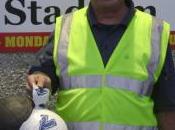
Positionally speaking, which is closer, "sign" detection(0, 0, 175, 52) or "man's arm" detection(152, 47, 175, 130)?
"man's arm" detection(152, 47, 175, 130)

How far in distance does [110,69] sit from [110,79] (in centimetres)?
3

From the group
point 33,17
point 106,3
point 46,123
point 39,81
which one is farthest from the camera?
point 33,17

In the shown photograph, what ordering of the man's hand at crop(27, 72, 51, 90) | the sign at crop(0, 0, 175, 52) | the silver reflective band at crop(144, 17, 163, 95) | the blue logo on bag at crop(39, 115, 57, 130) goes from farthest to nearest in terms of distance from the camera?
the sign at crop(0, 0, 175, 52), the silver reflective band at crop(144, 17, 163, 95), the man's hand at crop(27, 72, 51, 90), the blue logo on bag at crop(39, 115, 57, 130)

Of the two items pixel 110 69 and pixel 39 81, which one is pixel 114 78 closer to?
pixel 110 69

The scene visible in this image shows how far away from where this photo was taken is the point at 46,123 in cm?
209

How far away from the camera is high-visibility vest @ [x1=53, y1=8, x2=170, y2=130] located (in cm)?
228

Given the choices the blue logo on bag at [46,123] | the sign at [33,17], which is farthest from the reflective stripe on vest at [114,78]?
the sign at [33,17]

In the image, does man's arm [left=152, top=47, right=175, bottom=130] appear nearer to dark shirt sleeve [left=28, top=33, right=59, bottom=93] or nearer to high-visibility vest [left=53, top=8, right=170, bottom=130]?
high-visibility vest [left=53, top=8, right=170, bottom=130]

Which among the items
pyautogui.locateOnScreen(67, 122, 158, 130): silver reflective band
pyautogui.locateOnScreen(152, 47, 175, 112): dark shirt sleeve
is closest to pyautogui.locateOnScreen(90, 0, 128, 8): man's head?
pyautogui.locateOnScreen(152, 47, 175, 112): dark shirt sleeve

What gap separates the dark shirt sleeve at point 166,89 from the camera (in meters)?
2.35

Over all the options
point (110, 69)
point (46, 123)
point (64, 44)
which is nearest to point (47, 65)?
point (64, 44)

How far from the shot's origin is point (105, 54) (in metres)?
2.33

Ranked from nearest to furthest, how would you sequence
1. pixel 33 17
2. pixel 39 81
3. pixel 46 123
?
1. pixel 46 123
2. pixel 39 81
3. pixel 33 17

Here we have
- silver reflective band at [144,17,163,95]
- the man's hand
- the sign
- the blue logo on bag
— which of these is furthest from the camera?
the sign
